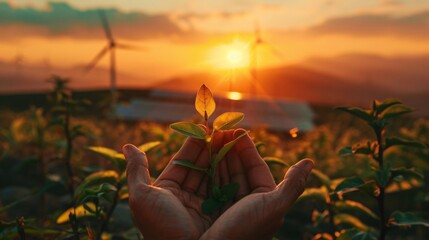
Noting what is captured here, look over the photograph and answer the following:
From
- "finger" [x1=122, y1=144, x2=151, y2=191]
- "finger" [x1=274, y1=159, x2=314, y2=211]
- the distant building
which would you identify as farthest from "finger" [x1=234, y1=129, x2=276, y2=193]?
the distant building

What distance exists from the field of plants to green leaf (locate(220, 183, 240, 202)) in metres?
0.80

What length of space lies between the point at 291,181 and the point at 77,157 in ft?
19.9

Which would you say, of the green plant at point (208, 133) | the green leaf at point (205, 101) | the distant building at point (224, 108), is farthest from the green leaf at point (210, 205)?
the distant building at point (224, 108)

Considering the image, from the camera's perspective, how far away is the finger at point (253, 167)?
11.9 ft

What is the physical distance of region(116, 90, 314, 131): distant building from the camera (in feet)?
132

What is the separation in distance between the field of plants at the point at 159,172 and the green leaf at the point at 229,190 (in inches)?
31.4

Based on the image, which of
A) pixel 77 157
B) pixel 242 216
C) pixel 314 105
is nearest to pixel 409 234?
pixel 77 157

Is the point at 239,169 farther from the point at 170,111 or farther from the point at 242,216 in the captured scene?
the point at 170,111

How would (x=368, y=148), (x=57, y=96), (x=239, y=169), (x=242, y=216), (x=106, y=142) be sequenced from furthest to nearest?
(x=106, y=142)
(x=57, y=96)
(x=368, y=148)
(x=239, y=169)
(x=242, y=216)

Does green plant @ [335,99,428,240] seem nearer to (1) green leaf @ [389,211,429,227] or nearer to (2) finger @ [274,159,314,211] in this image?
(1) green leaf @ [389,211,429,227]

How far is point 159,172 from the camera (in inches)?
284

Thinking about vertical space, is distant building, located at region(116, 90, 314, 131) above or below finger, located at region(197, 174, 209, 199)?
below

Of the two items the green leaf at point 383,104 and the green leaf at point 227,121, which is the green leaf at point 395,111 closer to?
the green leaf at point 383,104

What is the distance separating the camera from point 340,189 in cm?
392
